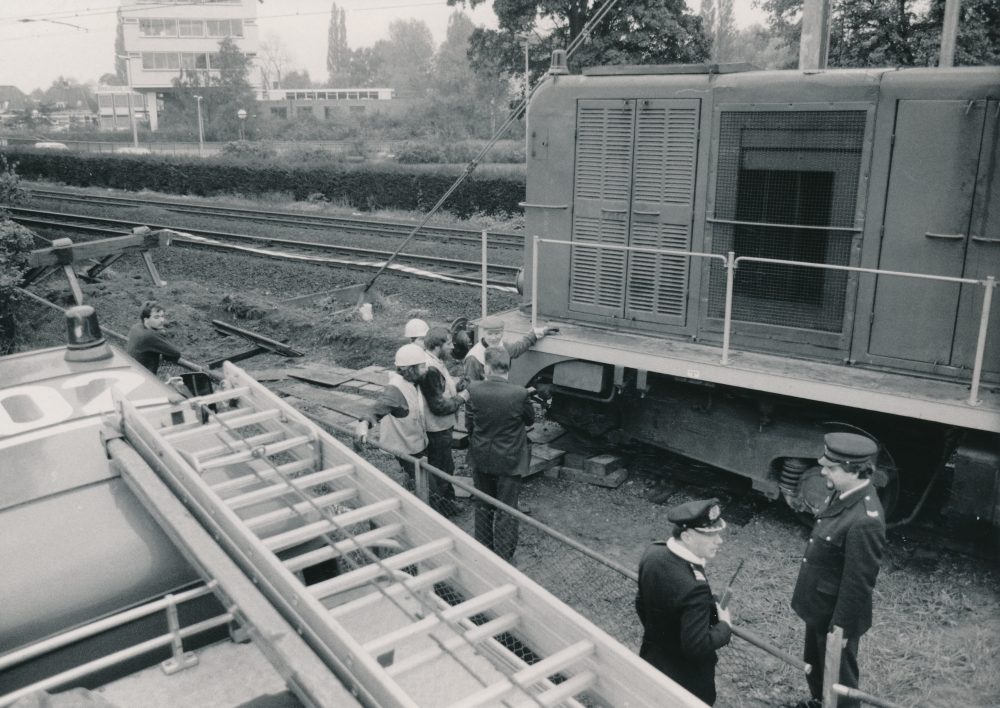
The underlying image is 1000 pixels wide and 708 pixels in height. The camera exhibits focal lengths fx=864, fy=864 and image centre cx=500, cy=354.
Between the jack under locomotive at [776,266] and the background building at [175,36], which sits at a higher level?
the background building at [175,36]

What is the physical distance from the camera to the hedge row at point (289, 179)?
2489cm

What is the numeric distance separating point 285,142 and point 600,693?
183ft

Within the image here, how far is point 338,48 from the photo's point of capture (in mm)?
114125

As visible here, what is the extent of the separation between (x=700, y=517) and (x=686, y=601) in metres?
0.37

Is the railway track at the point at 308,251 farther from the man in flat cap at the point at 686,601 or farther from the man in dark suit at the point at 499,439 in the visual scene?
the man in flat cap at the point at 686,601

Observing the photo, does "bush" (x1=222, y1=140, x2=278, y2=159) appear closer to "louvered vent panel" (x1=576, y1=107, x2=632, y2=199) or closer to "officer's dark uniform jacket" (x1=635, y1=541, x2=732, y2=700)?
"louvered vent panel" (x1=576, y1=107, x2=632, y2=199)

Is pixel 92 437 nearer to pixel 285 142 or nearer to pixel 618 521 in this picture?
pixel 618 521

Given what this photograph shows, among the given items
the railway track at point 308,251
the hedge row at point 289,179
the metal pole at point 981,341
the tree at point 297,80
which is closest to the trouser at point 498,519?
the metal pole at point 981,341

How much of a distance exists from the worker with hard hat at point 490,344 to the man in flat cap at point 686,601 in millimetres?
3135

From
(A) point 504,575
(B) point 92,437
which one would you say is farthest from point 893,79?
(B) point 92,437

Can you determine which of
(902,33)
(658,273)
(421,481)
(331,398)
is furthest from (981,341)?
(902,33)

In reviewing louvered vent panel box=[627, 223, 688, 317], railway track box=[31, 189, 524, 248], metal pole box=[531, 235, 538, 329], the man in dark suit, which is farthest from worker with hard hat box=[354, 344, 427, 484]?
railway track box=[31, 189, 524, 248]

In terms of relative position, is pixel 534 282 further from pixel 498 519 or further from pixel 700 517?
pixel 700 517

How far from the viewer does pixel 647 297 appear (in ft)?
25.3
